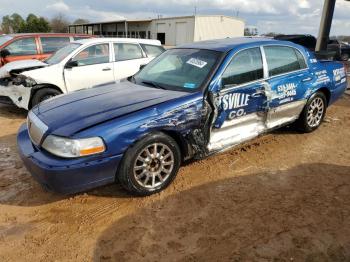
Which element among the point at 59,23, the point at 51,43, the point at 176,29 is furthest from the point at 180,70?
the point at 59,23

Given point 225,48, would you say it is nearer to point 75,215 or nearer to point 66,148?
point 66,148

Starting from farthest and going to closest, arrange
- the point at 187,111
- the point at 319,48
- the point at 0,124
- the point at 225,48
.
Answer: the point at 319,48 < the point at 0,124 < the point at 225,48 < the point at 187,111

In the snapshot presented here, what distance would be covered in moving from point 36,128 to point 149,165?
129 centimetres

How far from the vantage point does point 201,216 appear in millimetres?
3299

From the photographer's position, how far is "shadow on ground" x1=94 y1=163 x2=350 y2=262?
279 centimetres

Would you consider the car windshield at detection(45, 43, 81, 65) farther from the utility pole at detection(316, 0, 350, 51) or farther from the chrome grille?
the utility pole at detection(316, 0, 350, 51)

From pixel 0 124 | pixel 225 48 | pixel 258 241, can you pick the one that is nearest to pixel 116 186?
pixel 258 241

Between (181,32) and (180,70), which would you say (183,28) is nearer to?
(181,32)

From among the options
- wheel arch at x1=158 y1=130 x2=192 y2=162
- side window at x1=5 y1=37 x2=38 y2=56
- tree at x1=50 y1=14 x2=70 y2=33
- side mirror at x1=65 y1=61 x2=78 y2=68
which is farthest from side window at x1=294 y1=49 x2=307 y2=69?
tree at x1=50 y1=14 x2=70 y2=33

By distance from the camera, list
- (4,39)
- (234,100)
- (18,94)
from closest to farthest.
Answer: (234,100)
(18,94)
(4,39)

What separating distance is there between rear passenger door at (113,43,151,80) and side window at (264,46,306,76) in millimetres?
3750

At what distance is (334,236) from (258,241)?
0.72 m

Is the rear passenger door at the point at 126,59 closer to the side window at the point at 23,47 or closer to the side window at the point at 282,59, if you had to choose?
the side window at the point at 23,47

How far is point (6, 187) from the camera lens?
3.90 meters
